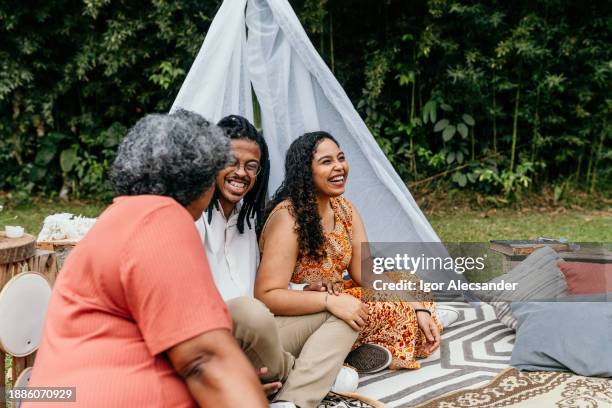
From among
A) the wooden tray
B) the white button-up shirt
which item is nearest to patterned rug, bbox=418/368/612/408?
the white button-up shirt

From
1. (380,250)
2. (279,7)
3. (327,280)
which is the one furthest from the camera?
(380,250)

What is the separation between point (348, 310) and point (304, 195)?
570mm

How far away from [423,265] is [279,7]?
1761 mm

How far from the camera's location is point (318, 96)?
363 centimetres

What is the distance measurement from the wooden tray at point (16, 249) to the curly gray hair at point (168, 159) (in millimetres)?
939

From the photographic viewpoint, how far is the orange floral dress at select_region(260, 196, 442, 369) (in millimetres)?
2873

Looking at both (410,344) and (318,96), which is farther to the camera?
(318,96)

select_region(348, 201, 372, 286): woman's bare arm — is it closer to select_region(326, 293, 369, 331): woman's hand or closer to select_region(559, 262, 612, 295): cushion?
select_region(326, 293, 369, 331): woman's hand

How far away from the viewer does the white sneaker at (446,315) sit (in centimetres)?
351

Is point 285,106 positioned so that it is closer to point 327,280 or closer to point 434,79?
point 327,280

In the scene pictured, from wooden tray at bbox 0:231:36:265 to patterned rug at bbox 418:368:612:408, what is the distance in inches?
63.2

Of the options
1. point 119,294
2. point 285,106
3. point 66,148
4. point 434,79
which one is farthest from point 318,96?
point 66,148

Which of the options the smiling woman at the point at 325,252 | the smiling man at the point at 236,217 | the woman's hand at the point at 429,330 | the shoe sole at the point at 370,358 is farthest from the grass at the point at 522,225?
the smiling man at the point at 236,217

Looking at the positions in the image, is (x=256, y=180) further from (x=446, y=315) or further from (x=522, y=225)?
(x=522, y=225)
